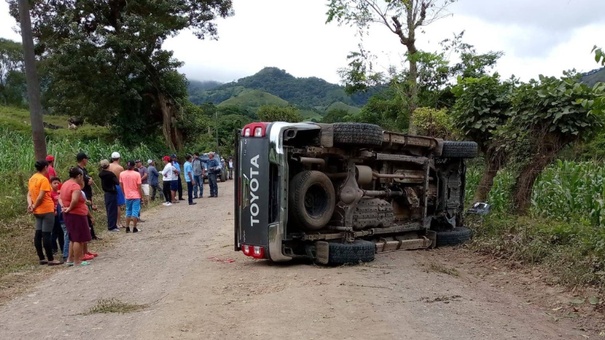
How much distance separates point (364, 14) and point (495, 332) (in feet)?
65.5

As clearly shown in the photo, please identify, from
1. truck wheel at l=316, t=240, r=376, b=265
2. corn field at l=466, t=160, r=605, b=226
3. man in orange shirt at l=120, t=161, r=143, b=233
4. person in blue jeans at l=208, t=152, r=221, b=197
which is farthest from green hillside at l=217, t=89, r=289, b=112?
truck wheel at l=316, t=240, r=376, b=265

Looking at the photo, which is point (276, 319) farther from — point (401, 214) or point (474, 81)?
point (474, 81)

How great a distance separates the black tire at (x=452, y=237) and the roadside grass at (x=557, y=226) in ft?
0.71

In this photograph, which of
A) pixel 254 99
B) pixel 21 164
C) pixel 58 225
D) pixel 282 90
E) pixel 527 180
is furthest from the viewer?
pixel 282 90

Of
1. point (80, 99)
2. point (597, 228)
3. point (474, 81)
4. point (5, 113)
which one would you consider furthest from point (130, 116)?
point (597, 228)

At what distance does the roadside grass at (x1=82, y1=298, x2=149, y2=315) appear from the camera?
21.8 ft

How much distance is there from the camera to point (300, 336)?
5344 millimetres

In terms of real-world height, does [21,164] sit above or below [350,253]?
above

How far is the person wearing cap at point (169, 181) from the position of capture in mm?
18266

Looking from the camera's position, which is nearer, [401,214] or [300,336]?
[300,336]

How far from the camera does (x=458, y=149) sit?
11297mm

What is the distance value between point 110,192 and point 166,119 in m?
19.8

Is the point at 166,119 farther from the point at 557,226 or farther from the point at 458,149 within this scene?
the point at 557,226

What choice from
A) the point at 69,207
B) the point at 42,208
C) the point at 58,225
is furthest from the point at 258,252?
the point at 58,225
